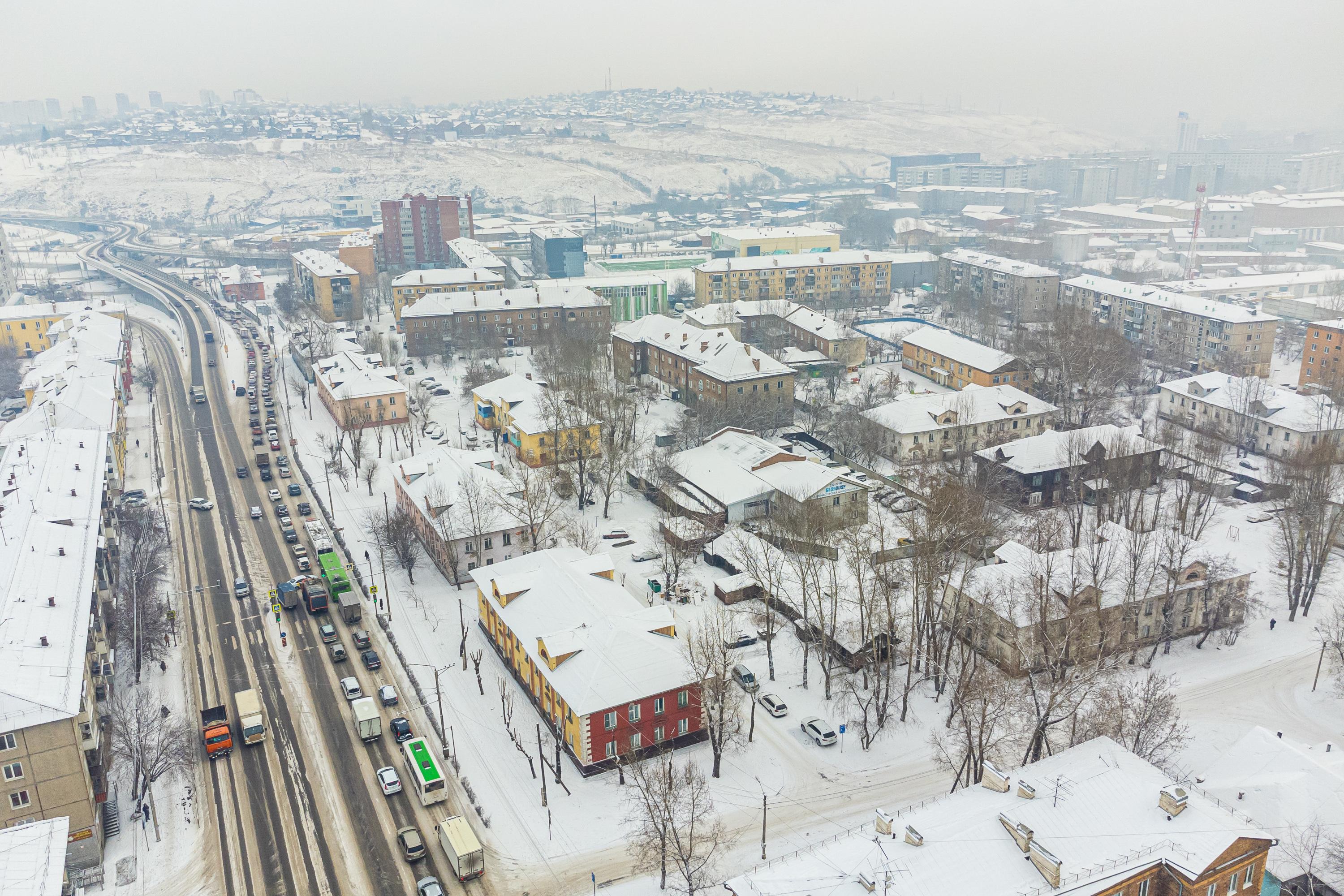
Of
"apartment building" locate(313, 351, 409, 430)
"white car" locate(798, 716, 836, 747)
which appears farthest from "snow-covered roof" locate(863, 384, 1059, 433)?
"apartment building" locate(313, 351, 409, 430)

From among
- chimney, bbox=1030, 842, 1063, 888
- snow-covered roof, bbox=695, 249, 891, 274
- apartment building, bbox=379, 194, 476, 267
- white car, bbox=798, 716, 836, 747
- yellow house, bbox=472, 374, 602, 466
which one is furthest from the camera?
apartment building, bbox=379, 194, 476, 267

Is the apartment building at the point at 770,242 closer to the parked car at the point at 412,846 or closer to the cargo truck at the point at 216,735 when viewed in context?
the cargo truck at the point at 216,735

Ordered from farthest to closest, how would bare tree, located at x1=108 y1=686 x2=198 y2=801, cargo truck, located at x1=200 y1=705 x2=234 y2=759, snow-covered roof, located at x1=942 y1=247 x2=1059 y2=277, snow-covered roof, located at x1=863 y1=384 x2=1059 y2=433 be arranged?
snow-covered roof, located at x1=942 y1=247 x2=1059 y2=277 → snow-covered roof, located at x1=863 y1=384 x2=1059 y2=433 → cargo truck, located at x1=200 y1=705 x2=234 y2=759 → bare tree, located at x1=108 y1=686 x2=198 y2=801

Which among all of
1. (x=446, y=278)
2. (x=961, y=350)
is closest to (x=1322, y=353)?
(x=961, y=350)

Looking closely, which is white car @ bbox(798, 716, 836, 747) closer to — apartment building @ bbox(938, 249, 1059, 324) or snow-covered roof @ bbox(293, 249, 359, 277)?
apartment building @ bbox(938, 249, 1059, 324)

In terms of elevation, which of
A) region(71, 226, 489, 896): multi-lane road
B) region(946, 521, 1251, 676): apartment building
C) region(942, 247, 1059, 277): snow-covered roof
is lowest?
region(71, 226, 489, 896): multi-lane road

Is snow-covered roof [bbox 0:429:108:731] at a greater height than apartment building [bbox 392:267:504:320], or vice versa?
apartment building [bbox 392:267:504:320]

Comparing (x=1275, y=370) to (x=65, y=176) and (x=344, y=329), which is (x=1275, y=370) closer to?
(x=344, y=329)

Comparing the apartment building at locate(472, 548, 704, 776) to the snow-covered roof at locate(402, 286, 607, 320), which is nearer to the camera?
the apartment building at locate(472, 548, 704, 776)
